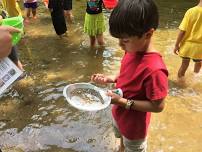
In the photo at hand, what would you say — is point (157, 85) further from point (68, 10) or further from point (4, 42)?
point (68, 10)

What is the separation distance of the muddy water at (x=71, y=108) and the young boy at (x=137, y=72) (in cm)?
84

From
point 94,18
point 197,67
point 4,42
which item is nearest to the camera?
point 4,42

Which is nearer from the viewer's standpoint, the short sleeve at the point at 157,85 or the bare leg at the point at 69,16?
the short sleeve at the point at 157,85

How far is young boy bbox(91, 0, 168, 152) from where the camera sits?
1.86 metres

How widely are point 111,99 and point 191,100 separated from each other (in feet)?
6.58

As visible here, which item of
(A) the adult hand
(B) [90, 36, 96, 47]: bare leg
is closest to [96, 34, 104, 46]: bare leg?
(B) [90, 36, 96, 47]: bare leg

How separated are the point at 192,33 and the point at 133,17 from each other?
7.14 feet

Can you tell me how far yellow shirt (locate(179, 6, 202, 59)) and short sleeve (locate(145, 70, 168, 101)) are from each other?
198 centimetres

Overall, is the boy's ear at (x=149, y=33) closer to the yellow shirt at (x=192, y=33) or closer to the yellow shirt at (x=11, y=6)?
the yellow shirt at (x=192, y=33)

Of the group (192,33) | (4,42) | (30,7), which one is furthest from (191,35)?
(30,7)

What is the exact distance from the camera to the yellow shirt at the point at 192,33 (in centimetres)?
374

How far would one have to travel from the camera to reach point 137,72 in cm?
205

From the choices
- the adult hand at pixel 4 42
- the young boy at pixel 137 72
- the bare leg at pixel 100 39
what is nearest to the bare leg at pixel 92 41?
the bare leg at pixel 100 39

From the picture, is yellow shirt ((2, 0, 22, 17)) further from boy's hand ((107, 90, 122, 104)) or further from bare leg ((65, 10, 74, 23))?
boy's hand ((107, 90, 122, 104))
